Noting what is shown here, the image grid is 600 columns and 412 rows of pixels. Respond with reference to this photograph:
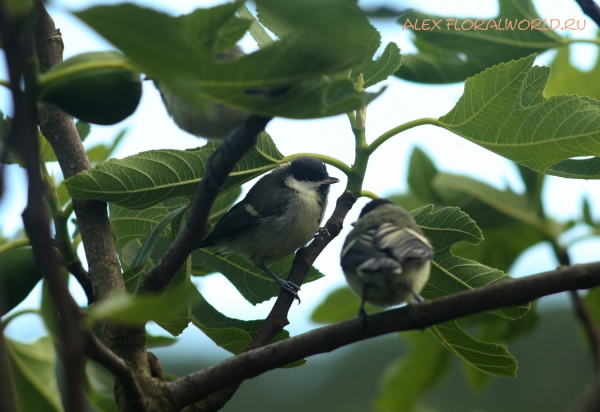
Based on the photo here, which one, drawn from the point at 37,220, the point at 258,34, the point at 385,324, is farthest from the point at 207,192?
the point at 258,34

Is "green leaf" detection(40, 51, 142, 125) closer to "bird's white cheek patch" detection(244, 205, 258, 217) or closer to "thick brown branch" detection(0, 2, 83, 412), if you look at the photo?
"thick brown branch" detection(0, 2, 83, 412)

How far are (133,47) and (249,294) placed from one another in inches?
77.4

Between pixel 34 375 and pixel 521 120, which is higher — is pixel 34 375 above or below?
below

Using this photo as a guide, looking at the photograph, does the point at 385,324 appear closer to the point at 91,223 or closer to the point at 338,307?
the point at 91,223

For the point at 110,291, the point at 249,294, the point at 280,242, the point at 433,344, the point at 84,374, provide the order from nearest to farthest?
1. the point at 110,291
2. the point at 84,374
3. the point at 249,294
4. the point at 433,344
5. the point at 280,242

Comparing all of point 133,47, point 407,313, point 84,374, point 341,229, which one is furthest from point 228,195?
point 133,47

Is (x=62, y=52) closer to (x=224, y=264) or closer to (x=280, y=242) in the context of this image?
(x=224, y=264)

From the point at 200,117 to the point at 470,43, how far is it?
1444 millimetres

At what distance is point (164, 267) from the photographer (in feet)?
5.46

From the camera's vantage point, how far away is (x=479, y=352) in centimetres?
214

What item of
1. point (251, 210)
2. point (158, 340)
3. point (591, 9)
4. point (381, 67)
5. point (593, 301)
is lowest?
point (593, 301)

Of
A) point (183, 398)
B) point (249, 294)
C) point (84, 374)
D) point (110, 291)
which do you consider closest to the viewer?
point (183, 398)

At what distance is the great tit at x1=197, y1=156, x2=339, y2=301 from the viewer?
382 centimetres

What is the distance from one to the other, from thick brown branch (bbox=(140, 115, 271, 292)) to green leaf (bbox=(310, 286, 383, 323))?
188 cm
